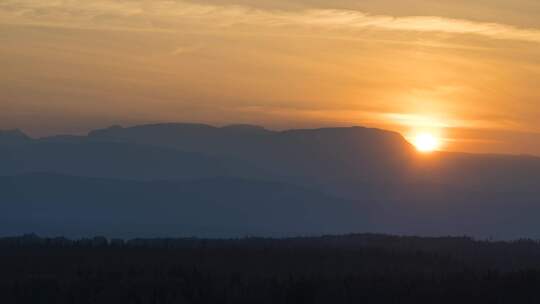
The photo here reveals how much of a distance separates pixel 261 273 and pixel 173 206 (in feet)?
505

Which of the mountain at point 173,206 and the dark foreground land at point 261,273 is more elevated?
the mountain at point 173,206

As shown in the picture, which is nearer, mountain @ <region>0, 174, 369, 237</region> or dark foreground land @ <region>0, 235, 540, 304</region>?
dark foreground land @ <region>0, 235, 540, 304</region>

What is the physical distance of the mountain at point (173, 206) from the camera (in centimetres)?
16150

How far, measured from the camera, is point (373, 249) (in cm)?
3519

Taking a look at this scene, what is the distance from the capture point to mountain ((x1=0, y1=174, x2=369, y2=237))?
162 metres

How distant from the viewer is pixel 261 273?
28.2 metres

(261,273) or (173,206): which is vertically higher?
(173,206)

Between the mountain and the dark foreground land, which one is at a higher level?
the mountain

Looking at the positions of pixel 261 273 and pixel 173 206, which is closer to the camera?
pixel 261 273

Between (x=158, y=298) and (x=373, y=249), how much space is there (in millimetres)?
11807

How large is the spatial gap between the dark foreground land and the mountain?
112197 mm

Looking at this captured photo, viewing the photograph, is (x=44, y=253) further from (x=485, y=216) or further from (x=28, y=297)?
(x=485, y=216)

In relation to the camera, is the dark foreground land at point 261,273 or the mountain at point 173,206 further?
the mountain at point 173,206

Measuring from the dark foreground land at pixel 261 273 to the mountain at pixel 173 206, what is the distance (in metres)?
112
